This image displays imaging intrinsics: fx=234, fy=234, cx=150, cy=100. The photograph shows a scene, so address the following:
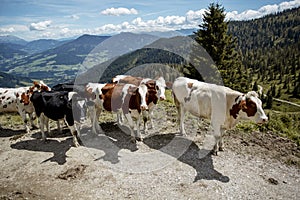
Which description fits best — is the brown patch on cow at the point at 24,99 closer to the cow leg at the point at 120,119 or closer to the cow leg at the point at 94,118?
the cow leg at the point at 94,118

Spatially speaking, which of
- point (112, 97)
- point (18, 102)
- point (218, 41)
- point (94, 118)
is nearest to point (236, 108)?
point (112, 97)

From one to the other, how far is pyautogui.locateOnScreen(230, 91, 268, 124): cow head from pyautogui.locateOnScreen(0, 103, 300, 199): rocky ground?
2.01 meters

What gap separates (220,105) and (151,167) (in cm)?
396

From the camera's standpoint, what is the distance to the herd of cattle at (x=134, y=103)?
33.1ft

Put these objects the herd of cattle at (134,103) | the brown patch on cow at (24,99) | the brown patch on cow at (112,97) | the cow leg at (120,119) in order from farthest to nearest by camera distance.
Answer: the cow leg at (120,119) → the brown patch on cow at (24,99) → the brown patch on cow at (112,97) → the herd of cattle at (134,103)

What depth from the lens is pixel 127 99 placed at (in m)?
11.7

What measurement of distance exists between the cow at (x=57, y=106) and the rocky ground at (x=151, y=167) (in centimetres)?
121

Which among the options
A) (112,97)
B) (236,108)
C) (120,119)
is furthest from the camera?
(120,119)

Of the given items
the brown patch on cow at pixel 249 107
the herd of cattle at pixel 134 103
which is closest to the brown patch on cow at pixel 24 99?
the herd of cattle at pixel 134 103

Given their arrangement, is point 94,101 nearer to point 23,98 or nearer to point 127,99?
point 127,99

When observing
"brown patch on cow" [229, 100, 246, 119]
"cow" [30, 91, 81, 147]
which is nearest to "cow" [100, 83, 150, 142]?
"cow" [30, 91, 81, 147]

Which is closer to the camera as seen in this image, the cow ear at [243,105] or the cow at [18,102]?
the cow ear at [243,105]

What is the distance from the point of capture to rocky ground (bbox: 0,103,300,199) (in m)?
8.17

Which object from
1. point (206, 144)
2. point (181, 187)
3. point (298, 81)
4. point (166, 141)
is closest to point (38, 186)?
point (181, 187)
